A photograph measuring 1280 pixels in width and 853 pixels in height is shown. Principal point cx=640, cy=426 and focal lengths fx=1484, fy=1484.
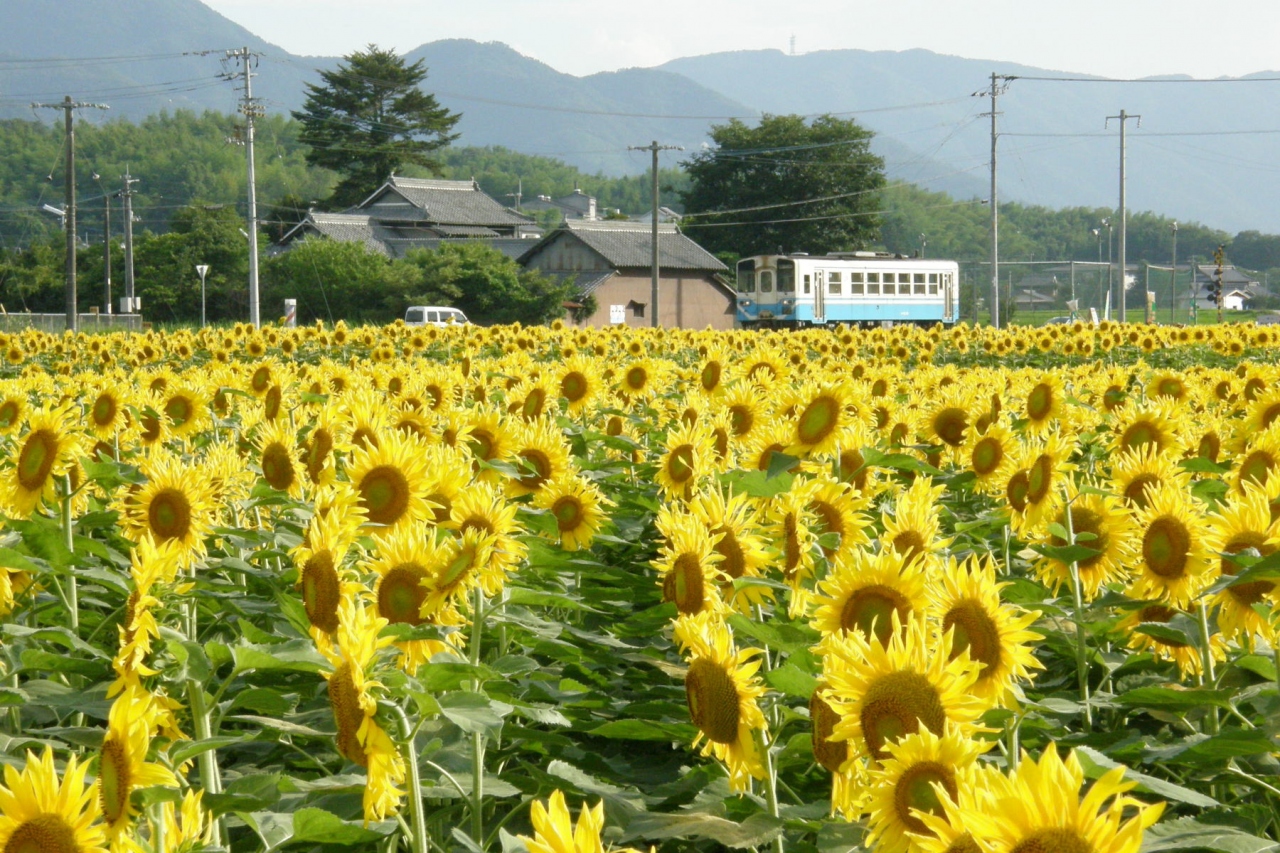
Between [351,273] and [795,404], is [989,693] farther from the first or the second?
[351,273]

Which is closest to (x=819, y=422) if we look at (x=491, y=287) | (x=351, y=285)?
(x=491, y=287)

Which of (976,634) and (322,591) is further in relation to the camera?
(322,591)

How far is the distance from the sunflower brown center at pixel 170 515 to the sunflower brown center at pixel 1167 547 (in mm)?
2148

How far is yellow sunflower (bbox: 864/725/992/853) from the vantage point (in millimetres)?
1649

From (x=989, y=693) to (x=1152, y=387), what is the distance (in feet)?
16.2

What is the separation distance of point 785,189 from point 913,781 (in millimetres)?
80083

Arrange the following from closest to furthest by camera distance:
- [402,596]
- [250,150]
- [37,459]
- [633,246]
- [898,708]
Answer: [898,708], [402,596], [37,459], [250,150], [633,246]

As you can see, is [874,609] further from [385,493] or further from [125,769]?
[385,493]

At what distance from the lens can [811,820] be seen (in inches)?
93.5

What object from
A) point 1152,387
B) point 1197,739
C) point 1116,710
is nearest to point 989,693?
point 1197,739

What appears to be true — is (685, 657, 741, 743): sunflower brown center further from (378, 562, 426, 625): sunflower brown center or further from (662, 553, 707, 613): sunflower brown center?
(378, 562, 426, 625): sunflower brown center

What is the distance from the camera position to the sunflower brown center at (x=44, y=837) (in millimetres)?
1555

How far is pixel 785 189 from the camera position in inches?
3162

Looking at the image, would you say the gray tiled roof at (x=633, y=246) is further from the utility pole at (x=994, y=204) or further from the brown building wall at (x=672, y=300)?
the utility pole at (x=994, y=204)
